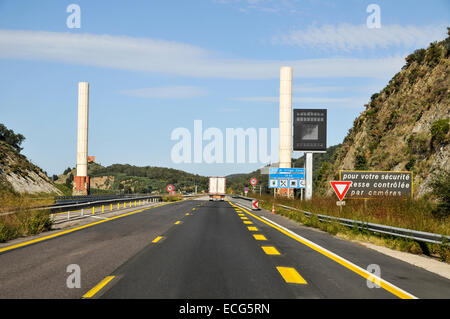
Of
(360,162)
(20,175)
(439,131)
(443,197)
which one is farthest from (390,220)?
(20,175)

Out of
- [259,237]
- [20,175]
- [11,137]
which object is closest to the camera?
[259,237]

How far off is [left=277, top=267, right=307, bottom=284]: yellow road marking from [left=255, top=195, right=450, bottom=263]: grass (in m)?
4.57

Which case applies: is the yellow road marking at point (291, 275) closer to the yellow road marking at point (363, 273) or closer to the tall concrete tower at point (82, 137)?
the yellow road marking at point (363, 273)

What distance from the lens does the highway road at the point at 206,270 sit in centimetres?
746

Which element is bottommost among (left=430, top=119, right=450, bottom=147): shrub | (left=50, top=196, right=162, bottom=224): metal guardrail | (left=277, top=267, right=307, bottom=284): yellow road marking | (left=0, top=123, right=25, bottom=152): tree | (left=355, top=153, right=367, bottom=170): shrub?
(left=50, top=196, right=162, bottom=224): metal guardrail

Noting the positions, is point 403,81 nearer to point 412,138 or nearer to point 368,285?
point 412,138

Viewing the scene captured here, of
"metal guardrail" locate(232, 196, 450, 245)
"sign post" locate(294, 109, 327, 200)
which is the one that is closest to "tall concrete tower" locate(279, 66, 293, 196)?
"sign post" locate(294, 109, 327, 200)

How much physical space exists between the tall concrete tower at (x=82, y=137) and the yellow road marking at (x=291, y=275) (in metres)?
76.2

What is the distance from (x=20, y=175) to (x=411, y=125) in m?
47.5

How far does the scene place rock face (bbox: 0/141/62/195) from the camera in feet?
182

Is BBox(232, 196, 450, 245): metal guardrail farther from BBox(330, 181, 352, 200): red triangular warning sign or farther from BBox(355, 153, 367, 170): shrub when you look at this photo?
BBox(355, 153, 367, 170): shrub

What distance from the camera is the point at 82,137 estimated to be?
269 ft

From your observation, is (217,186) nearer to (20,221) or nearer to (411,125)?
(411,125)
